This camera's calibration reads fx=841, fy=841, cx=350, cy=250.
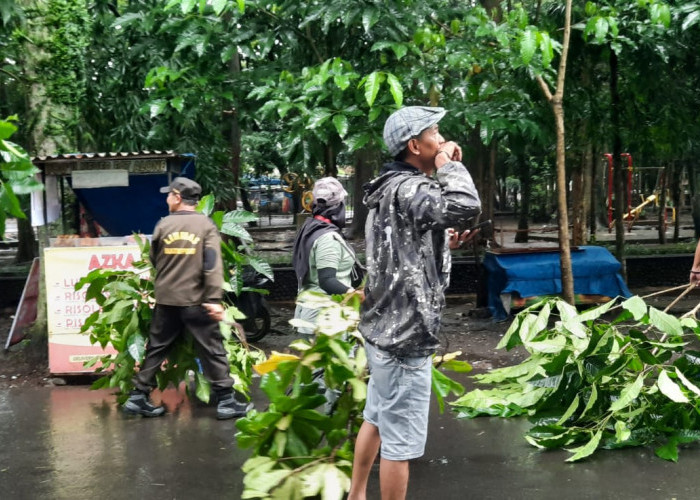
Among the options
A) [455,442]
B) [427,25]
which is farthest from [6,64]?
[455,442]

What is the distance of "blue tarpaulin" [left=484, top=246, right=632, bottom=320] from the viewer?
10562mm

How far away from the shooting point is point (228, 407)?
6.36 m

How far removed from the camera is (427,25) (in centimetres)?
842

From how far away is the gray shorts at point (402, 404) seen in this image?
3562mm

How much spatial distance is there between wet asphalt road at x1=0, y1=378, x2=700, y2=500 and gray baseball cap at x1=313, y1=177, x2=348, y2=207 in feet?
5.74

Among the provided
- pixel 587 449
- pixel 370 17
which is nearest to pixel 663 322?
pixel 587 449

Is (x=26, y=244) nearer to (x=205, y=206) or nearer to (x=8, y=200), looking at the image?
(x=205, y=206)

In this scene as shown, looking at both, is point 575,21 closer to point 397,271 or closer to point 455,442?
point 455,442

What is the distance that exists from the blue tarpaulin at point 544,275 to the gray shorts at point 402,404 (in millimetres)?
7110

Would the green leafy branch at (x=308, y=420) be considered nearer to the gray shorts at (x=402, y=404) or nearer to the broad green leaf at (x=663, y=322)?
the gray shorts at (x=402, y=404)

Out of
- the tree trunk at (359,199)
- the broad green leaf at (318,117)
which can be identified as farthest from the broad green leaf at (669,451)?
the tree trunk at (359,199)

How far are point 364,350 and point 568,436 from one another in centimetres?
195

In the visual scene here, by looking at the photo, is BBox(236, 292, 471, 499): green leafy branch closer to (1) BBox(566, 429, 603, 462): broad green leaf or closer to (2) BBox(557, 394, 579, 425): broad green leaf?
(1) BBox(566, 429, 603, 462): broad green leaf

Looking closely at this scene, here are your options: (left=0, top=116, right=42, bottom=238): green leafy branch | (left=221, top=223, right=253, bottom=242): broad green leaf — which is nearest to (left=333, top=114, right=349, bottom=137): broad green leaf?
(left=221, top=223, right=253, bottom=242): broad green leaf
